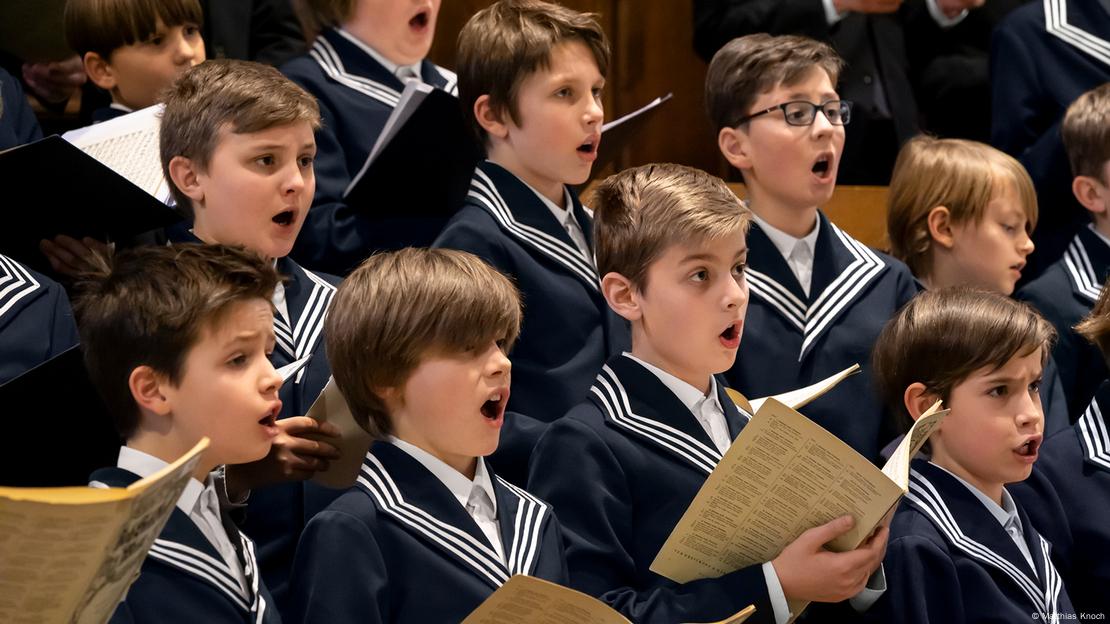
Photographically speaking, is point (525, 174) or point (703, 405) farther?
point (525, 174)

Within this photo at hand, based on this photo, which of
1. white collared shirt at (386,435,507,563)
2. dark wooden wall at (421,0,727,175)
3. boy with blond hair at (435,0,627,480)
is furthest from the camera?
dark wooden wall at (421,0,727,175)

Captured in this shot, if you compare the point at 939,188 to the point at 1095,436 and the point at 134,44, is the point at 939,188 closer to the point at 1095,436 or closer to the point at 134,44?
the point at 1095,436

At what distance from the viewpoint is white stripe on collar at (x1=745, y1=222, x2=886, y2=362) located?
2438 millimetres

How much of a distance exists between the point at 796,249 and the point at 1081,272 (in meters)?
0.64

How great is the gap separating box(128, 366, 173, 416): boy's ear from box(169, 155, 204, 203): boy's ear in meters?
0.56

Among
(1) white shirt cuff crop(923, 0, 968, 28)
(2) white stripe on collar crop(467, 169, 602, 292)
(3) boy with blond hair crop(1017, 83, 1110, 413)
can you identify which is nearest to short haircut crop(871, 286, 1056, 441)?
(2) white stripe on collar crop(467, 169, 602, 292)

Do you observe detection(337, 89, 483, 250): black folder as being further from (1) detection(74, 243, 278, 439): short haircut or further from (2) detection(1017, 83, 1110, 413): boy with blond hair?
(2) detection(1017, 83, 1110, 413): boy with blond hair

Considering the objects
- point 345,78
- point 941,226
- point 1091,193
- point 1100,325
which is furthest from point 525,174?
point 1091,193

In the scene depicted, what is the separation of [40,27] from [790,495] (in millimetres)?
2058

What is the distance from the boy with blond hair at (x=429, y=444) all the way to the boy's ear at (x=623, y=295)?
27cm

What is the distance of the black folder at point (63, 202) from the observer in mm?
1884

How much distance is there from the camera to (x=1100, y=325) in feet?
7.87

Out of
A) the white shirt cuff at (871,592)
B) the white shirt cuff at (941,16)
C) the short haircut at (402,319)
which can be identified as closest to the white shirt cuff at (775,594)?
the white shirt cuff at (871,592)

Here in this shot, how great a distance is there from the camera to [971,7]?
364 centimetres
